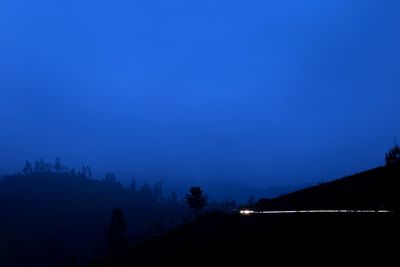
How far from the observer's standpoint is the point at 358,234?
28.3 meters

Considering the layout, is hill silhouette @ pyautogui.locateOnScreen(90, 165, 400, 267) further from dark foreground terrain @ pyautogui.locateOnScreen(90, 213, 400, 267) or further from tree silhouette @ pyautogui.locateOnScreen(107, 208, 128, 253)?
tree silhouette @ pyautogui.locateOnScreen(107, 208, 128, 253)

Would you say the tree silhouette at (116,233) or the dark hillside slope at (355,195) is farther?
the tree silhouette at (116,233)

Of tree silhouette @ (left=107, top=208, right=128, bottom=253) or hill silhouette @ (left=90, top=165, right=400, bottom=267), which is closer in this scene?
hill silhouette @ (left=90, top=165, right=400, bottom=267)

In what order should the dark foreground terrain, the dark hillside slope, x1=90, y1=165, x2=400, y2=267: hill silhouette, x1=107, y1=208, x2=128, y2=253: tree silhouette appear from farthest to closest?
x1=107, y1=208, x2=128, y2=253: tree silhouette, the dark hillside slope, x1=90, y1=165, x2=400, y2=267: hill silhouette, the dark foreground terrain

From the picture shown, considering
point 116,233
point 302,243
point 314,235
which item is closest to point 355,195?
point 314,235

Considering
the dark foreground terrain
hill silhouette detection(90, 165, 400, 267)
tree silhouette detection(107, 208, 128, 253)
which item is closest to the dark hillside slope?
hill silhouette detection(90, 165, 400, 267)

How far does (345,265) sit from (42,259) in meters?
185

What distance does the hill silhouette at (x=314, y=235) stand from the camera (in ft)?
84.2

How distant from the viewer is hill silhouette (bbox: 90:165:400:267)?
84.2ft

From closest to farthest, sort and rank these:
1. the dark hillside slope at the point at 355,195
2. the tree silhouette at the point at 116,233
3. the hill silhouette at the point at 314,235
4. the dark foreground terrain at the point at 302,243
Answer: the dark foreground terrain at the point at 302,243, the hill silhouette at the point at 314,235, the dark hillside slope at the point at 355,195, the tree silhouette at the point at 116,233

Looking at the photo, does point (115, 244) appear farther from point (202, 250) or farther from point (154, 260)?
point (202, 250)

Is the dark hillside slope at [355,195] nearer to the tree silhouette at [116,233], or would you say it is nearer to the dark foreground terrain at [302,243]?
the dark foreground terrain at [302,243]

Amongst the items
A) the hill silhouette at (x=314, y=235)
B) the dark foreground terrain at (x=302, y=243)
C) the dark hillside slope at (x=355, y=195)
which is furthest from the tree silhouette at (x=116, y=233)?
the dark foreground terrain at (x=302, y=243)

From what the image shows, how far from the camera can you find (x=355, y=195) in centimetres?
4938
